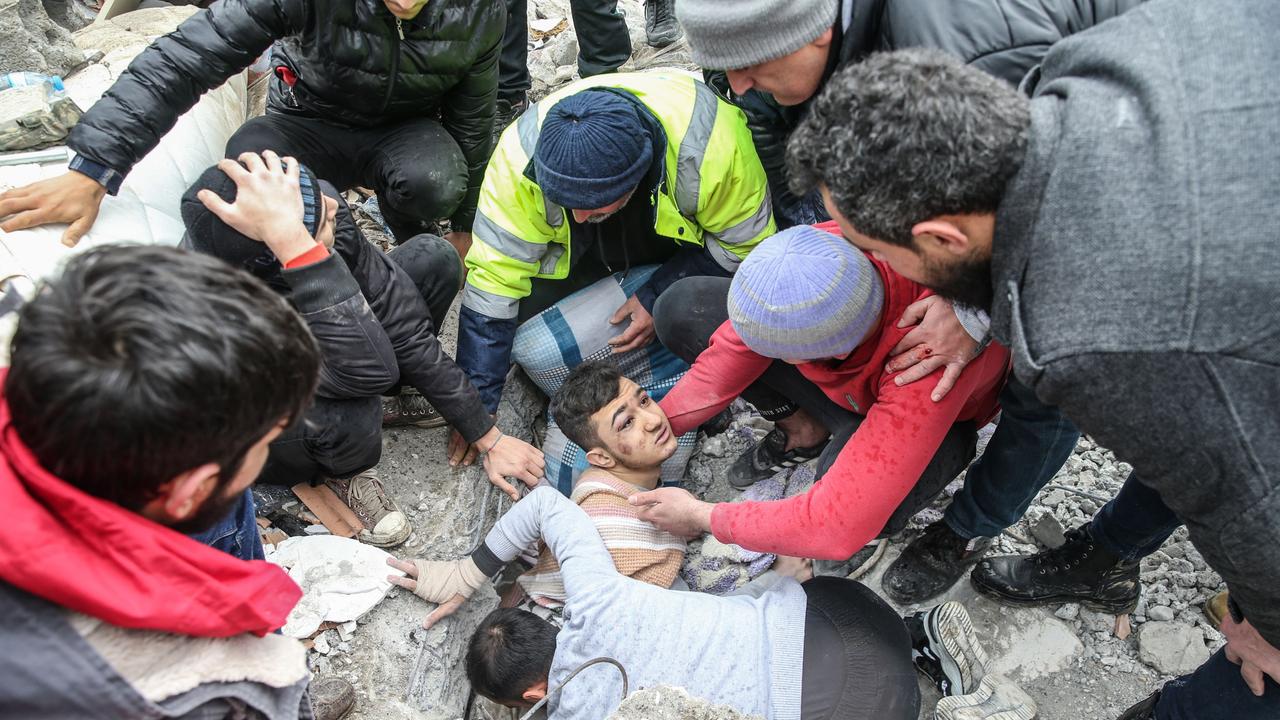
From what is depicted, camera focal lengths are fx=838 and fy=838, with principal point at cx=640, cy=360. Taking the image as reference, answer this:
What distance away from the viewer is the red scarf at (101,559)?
Answer: 1.04m

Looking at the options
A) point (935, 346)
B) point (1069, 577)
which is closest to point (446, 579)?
point (935, 346)

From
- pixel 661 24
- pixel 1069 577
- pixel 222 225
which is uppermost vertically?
pixel 222 225

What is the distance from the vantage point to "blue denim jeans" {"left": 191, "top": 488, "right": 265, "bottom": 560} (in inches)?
70.3

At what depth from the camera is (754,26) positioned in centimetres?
232

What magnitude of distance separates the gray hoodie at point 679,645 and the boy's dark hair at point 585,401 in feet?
2.19

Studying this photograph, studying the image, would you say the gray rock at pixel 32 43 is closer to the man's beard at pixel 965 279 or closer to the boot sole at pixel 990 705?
the man's beard at pixel 965 279

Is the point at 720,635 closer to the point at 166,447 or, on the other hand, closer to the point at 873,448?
the point at 873,448

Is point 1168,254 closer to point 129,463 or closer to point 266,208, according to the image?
point 129,463

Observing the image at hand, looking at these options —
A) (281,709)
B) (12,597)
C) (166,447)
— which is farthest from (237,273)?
(281,709)

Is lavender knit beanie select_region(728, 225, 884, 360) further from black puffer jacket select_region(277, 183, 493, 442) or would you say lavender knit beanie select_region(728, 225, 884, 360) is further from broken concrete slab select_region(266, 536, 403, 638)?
broken concrete slab select_region(266, 536, 403, 638)

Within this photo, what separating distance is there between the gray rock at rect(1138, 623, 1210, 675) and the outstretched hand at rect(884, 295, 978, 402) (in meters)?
1.21

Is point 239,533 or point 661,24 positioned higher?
point 239,533

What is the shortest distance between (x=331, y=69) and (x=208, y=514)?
8.64ft

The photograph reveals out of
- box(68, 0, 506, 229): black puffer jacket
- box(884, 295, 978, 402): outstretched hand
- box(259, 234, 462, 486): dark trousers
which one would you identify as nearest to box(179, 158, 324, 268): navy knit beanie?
box(259, 234, 462, 486): dark trousers
